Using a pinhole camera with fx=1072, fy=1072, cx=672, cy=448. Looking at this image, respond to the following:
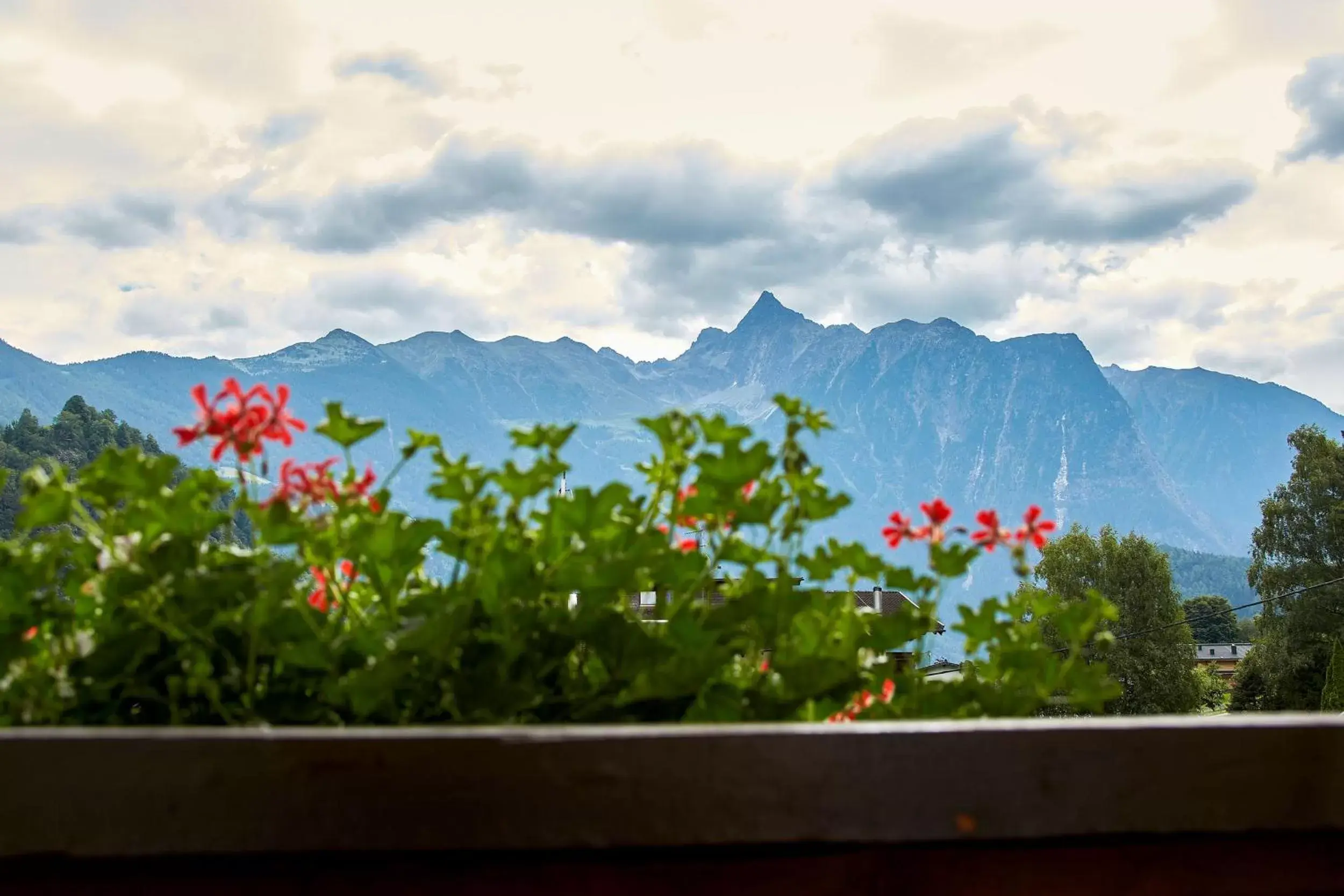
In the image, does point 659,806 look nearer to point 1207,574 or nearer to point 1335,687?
point 1335,687

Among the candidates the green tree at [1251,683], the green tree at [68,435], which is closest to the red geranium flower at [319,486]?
the green tree at [1251,683]

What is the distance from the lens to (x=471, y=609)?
3.22ft

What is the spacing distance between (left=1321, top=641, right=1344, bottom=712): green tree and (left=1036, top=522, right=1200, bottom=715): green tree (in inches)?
422

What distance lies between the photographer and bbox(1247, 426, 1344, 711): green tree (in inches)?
1061

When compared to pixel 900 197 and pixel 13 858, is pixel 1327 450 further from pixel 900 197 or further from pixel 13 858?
pixel 900 197

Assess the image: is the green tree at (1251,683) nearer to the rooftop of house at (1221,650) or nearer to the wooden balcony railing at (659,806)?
the rooftop of house at (1221,650)

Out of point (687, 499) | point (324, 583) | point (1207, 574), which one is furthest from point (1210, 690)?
point (1207, 574)

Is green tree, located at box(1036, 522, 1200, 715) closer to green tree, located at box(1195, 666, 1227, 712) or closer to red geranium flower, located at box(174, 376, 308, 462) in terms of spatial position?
green tree, located at box(1195, 666, 1227, 712)

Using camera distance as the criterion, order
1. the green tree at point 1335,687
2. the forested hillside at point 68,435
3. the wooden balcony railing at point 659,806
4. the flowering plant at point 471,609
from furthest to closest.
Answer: the forested hillside at point 68,435, the green tree at point 1335,687, the flowering plant at point 471,609, the wooden balcony railing at point 659,806

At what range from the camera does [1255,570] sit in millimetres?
27781

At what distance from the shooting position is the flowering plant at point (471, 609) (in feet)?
3.18

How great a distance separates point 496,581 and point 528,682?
10 centimetres

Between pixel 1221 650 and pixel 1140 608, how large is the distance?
35578 millimetres

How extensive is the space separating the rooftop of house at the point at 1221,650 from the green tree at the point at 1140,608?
30758mm
